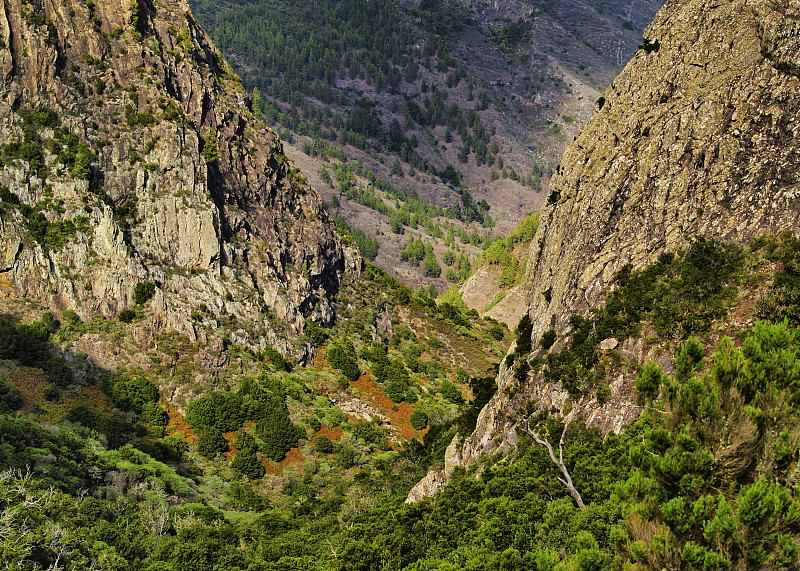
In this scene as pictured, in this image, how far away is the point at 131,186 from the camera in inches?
4008

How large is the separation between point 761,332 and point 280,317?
3564 inches

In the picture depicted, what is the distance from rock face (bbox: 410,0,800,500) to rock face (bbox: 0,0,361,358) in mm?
56341

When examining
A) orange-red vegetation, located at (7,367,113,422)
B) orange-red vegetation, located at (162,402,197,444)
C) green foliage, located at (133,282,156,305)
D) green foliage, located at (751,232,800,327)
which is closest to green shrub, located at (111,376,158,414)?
orange-red vegetation, located at (7,367,113,422)

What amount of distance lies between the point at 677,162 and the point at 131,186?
8021cm

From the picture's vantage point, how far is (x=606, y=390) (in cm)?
4766

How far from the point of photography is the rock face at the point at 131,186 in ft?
308

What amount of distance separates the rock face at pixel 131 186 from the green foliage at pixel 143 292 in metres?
0.92

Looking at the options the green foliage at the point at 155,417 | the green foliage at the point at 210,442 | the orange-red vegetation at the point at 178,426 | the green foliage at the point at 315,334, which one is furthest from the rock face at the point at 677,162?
the green foliage at the point at 315,334

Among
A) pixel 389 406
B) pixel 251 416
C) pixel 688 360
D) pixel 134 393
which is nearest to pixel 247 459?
pixel 251 416

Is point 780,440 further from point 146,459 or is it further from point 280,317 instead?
point 280,317

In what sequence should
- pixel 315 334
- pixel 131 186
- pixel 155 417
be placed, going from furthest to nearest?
pixel 315 334 → pixel 131 186 → pixel 155 417

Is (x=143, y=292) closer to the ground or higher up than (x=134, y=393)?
higher up

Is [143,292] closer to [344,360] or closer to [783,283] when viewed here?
[344,360]

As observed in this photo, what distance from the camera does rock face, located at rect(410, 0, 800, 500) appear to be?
159ft
